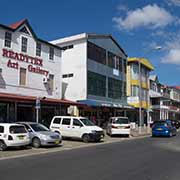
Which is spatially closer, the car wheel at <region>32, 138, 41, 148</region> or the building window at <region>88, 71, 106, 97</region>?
the car wheel at <region>32, 138, 41, 148</region>

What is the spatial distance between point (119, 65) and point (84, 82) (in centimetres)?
1020

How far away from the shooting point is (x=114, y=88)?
1705 inches

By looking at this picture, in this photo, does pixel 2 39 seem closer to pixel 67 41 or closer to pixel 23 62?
pixel 23 62

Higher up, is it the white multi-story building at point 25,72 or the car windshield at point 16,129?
the white multi-story building at point 25,72

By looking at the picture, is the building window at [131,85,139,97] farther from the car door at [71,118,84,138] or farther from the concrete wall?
the car door at [71,118,84,138]

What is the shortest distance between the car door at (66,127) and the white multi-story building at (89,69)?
9721 mm

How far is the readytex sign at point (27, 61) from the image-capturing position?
→ 26.7m

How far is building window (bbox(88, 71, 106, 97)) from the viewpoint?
123 ft

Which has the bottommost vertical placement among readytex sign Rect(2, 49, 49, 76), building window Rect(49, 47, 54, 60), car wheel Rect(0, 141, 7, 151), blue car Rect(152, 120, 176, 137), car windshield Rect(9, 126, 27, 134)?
car wheel Rect(0, 141, 7, 151)

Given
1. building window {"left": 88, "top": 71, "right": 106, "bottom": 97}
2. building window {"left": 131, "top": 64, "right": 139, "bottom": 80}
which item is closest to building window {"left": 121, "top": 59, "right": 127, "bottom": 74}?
building window {"left": 131, "top": 64, "right": 139, "bottom": 80}

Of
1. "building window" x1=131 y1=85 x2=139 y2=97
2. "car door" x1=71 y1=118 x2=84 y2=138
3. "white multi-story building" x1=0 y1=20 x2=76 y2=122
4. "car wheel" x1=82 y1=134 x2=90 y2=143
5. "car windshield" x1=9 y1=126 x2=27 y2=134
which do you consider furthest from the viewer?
"building window" x1=131 y1=85 x2=139 y2=97

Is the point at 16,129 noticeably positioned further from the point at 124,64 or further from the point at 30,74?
the point at 124,64

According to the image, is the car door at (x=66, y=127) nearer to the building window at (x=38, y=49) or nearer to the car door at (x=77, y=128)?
the car door at (x=77, y=128)

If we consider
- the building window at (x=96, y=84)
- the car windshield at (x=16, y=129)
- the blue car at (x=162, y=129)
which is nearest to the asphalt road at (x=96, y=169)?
the car windshield at (x=16, y=129)
